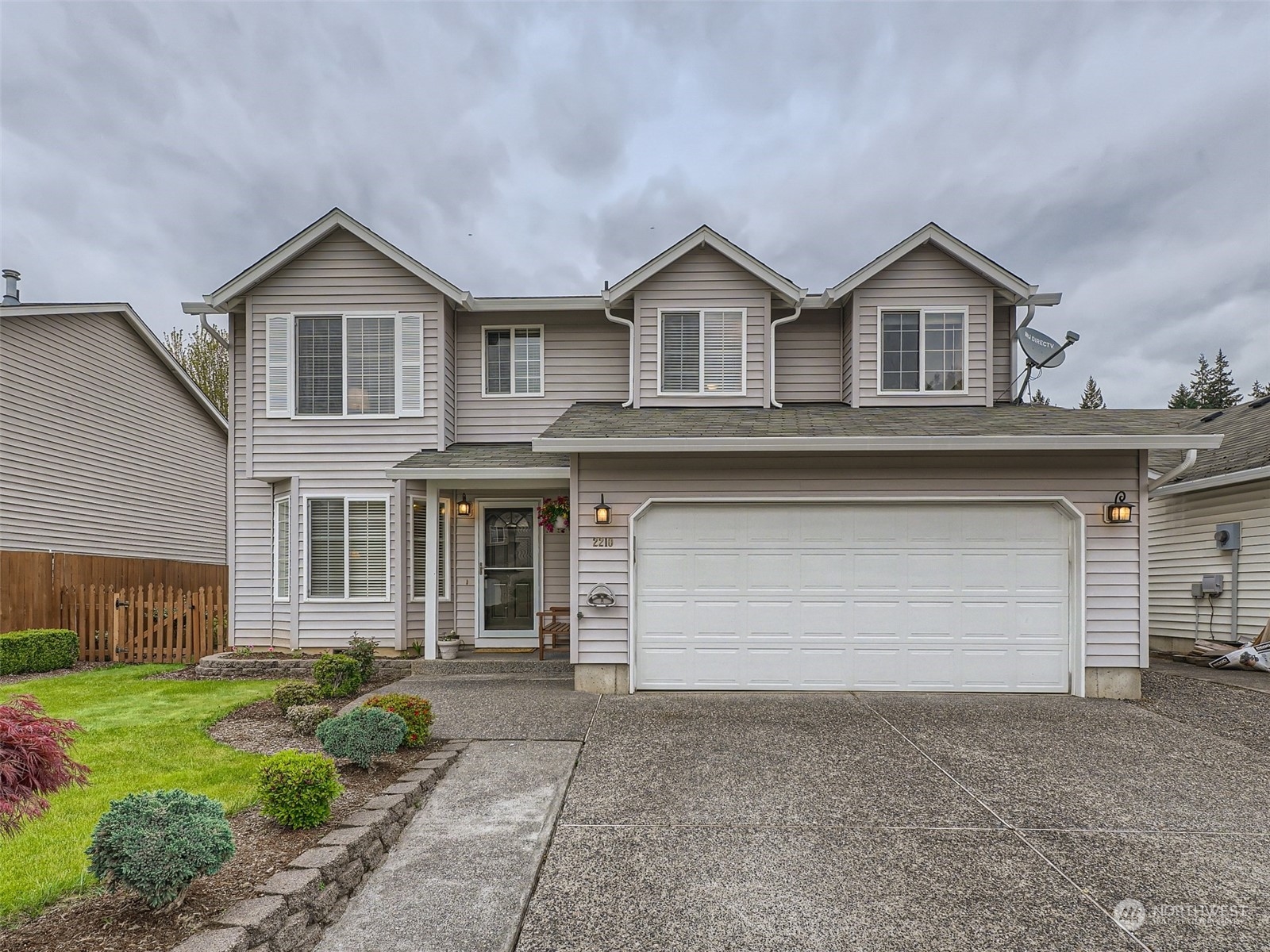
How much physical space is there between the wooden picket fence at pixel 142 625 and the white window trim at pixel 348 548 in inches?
89.2

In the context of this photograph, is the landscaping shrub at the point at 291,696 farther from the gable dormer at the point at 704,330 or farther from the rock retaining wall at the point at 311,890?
the gable dormer at the point at 704,330

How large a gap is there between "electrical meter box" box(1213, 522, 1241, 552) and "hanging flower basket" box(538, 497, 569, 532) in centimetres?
1025

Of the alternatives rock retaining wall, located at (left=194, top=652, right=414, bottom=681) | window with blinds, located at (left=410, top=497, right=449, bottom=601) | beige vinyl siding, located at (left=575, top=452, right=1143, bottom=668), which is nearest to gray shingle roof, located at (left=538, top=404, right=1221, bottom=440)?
beige vinyl siding, located at (left=575, top=452, right=1143, bottom=668)

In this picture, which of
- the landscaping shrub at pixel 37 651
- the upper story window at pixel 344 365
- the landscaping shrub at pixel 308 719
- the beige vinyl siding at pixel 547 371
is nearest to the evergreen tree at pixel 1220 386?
the beige vinyl siding at pixel 547 371

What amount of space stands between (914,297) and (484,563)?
7775 millimetres

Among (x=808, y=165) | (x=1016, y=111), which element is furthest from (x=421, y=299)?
(x=808, y=165)

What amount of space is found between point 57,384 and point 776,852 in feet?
47.0

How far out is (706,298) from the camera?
9.87 metres

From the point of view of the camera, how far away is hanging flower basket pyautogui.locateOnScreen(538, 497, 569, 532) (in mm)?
9031

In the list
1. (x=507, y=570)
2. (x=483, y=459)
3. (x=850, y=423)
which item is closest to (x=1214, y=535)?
(x=850, y=423)

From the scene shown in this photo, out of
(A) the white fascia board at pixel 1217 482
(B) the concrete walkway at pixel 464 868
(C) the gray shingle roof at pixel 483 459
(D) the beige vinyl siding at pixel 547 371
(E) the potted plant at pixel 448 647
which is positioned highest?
(D) the beige vinyl siding at pixel 547 371

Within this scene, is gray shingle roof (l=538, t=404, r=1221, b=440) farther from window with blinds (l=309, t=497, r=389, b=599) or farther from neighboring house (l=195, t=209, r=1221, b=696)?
window with blinds (l=309, t=497, r=389, b=599)

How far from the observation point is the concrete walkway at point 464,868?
294cm

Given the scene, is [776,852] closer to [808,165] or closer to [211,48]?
[211,48]
